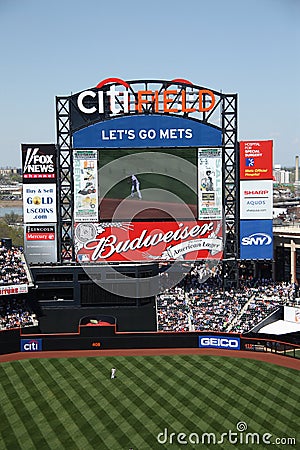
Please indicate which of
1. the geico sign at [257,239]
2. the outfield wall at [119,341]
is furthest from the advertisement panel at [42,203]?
the geico sign at [257,239]

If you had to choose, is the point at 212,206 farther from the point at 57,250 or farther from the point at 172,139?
the point at 57,250

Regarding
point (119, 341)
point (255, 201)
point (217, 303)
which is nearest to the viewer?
point (119, 341)

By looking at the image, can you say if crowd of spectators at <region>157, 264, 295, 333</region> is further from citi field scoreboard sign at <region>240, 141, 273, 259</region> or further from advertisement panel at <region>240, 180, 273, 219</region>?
advertisement panel at <region>240, 180, 273, 219</region>

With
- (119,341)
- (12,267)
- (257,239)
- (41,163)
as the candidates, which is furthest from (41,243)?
(257,239)

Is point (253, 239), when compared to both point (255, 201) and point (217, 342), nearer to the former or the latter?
point (255, 201)

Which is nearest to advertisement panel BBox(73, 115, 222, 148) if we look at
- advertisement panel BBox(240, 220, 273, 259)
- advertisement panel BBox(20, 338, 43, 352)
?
advertisement panel BBox(240, 220, 273, 259)

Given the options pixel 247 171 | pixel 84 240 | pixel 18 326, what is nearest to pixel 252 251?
pixel 247 171
